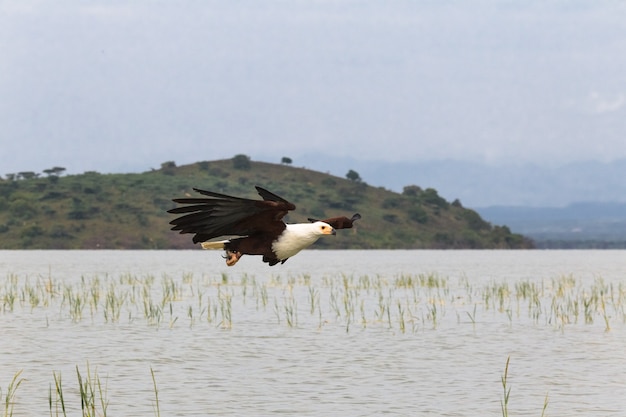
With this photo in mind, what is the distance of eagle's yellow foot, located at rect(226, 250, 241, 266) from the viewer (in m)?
11.5

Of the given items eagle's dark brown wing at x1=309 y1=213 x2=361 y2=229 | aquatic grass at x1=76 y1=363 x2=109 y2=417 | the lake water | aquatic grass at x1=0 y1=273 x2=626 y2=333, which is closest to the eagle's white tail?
eagle's dark brown wing at x1=309 y1=213 x2=361 y2=229

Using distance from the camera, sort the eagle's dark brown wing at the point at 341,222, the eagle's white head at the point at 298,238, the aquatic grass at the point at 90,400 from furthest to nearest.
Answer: the aquatic grass at the point at 90,400
the eagle's dark brown wing at the point at 341,222
the eagle's white head at the point at 298,238

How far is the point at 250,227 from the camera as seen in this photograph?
12023 millimetres

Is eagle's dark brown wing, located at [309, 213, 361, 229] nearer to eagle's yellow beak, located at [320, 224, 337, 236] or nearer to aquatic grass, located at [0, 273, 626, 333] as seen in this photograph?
eagle's yellow beak, located at [320, 224, 337, 236]

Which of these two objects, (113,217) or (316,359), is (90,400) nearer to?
(316,359)

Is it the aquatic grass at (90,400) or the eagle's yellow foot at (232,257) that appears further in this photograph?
the aquatic grass at (90,400)

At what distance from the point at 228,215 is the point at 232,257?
44 cm

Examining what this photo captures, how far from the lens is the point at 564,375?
26719mm

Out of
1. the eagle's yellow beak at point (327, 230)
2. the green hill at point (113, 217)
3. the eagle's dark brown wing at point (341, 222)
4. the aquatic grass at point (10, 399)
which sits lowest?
Result: the aquatic grass at point (10, 399)

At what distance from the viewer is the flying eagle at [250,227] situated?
1142 cm

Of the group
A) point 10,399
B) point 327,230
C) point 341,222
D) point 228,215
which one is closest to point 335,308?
point 10,399

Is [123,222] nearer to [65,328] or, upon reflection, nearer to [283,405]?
[65,328]

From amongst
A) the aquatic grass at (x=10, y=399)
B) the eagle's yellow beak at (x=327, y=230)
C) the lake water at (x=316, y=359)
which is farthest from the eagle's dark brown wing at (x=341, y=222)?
the lake water at (x=316, y=359)

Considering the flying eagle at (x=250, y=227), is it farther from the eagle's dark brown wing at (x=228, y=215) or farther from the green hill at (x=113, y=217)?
the green hill at (x=113, y=217)
